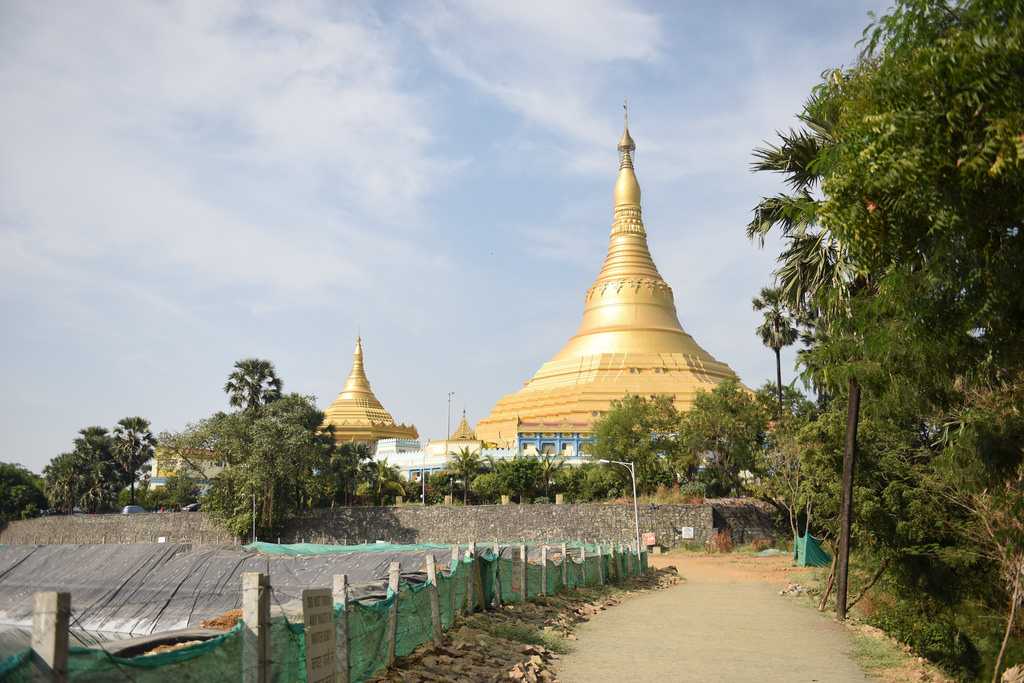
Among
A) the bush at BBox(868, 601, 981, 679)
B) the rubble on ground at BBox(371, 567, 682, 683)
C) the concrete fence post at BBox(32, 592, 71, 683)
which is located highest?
the concrete fence post at BBox(32, 592, 71, 683)

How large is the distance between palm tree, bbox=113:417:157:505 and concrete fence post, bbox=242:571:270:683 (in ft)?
199

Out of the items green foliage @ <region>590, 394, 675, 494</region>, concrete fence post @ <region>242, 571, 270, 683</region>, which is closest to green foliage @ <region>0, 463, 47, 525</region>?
green foliage @ <region>590, 394, 675, 494</region>

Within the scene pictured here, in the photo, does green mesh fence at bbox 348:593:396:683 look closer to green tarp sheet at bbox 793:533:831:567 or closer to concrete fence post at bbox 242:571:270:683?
concrete fence post at bbox 242:571:270:683

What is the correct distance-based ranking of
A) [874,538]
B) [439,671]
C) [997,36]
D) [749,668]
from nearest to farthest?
[997,36]
[439,671]
[749,668]
[874,538]

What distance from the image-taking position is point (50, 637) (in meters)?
5.40

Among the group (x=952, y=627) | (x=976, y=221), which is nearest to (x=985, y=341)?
(x=976, y=221)

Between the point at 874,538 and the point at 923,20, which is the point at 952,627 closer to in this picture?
the point at 874,538

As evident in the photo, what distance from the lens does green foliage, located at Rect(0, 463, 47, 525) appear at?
218ft

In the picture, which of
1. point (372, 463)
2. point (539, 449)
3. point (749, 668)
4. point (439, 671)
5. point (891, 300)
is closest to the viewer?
point (891, 300)

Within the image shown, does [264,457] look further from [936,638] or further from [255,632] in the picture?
[255,632]

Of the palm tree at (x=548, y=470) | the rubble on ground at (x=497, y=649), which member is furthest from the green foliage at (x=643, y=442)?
the rubble on ground at (x=497, y=649)

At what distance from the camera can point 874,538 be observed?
864 inches

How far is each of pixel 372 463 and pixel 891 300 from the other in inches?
1921

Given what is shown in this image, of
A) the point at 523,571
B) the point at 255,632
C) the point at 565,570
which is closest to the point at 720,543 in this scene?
the point at 565,570
